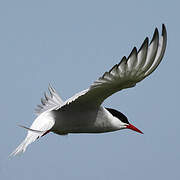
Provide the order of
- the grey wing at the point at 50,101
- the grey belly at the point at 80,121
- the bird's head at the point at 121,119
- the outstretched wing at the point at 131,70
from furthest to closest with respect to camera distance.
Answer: the grey wing at the point at 50,101 < the bird's head at the point at 121,119 < the grey belly at the point at 80,121 < the outstretched wing at the point at 131,70

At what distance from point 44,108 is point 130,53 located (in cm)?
313

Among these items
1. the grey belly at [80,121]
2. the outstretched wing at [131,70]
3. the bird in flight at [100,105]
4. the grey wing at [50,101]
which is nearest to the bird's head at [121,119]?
the bird in flight at [100,105]

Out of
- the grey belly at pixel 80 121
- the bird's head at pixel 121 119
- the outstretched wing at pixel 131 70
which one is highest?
the outstretched wing at pixel 131 70

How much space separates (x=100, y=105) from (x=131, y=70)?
114cm

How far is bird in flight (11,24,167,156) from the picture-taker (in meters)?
5.34

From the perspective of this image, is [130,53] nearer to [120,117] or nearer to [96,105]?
[96,105]

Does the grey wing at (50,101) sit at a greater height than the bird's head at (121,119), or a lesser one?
greater

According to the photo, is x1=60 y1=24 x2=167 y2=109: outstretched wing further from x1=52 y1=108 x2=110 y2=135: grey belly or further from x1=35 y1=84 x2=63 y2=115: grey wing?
x1=35 y1=84 x2=63 y2=115: grey wing

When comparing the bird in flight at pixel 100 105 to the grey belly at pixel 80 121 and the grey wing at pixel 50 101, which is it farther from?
the grey wing at pixel 50 101

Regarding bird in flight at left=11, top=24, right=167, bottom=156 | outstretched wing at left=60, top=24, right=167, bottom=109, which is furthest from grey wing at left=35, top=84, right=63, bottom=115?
outstretched wing at left=60, top=24, right=167, bottom=109

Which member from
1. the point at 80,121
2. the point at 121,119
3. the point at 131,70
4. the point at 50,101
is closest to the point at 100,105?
the point at 80,121

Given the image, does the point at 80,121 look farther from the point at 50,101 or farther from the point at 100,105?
the point at 50,101

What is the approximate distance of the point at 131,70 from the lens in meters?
5.52

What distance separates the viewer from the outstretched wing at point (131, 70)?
5.28m
